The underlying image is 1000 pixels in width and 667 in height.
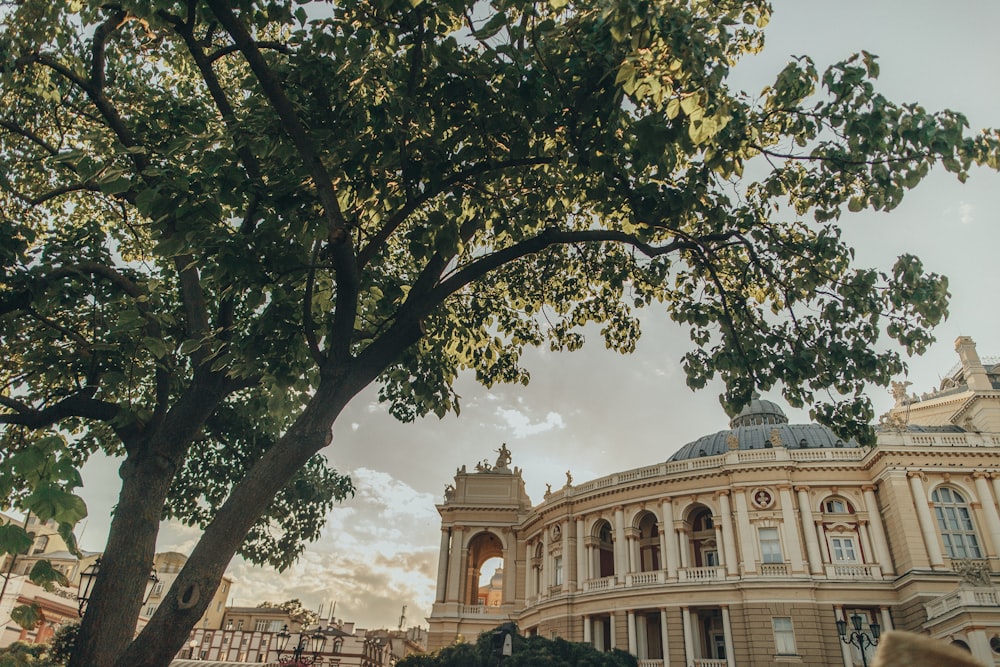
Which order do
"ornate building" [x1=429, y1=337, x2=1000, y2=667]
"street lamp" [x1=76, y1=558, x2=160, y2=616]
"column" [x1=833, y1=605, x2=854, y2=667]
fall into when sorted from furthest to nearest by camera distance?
"ornate building" [x1=429, y1=337, x2=1000, y2=667], "column" [x1=833, y1=605, x2=854, y2=667], "street lamp" [x1=76, y1=558, x2=160, y2=616]

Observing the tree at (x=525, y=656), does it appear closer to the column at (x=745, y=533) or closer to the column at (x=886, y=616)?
the column at (x=745, y=533)

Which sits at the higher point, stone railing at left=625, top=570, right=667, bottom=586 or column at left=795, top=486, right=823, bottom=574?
column at left=795, top=486, right=823, bottom=574

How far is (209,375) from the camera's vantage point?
7.59 meters

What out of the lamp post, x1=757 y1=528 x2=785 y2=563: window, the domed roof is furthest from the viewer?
the domed roof

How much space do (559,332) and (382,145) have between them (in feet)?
18.9

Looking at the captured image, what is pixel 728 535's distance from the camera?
1431 inches

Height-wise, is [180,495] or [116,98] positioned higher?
[116,98]

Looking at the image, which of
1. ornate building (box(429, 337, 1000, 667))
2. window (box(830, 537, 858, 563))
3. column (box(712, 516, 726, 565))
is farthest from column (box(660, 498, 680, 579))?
window (box(830, 537, 858, 563))

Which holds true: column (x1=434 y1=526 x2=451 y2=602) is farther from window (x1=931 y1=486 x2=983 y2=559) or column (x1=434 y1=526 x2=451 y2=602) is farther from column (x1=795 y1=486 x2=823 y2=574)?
window (x1=931 y1=486 x2=983 y2=559)

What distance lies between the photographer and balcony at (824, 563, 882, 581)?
33.3m

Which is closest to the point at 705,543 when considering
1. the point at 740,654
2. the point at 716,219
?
the point at 740,654

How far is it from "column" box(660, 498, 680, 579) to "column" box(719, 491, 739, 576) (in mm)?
2896

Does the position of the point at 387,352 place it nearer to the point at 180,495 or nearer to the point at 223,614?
the point at 180,495

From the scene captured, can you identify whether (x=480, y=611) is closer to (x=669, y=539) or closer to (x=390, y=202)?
(x=669, y=539)
